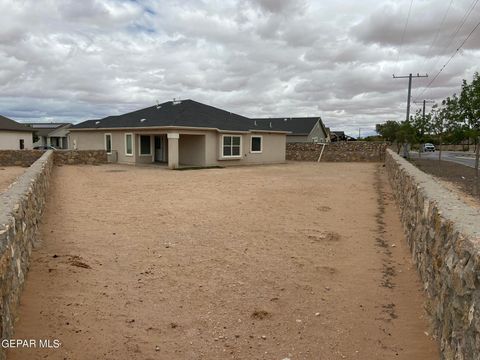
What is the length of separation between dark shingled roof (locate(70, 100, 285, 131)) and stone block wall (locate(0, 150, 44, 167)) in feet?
15.1

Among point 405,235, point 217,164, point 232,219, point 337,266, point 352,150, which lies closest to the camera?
point 337,266

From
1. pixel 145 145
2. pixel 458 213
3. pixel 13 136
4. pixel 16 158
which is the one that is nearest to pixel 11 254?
pixel 458 213

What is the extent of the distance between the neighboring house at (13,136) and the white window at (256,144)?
78.4 ft

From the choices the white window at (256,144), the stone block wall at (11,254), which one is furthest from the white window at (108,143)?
the stone block wall at (11,254)

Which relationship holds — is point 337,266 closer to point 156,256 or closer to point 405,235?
point 405,235

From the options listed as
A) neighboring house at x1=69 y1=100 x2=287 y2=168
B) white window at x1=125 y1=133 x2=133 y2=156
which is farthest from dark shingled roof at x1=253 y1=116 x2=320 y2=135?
white window at x1=125 y1=133 x2=133 y2=156

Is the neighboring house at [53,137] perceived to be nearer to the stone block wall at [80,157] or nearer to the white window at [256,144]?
the stone block wall at [80,157]

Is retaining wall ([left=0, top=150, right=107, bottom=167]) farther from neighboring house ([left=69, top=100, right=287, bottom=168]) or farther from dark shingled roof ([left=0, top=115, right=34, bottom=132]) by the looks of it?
dark shingled roof ([left=0, top=115, right=34, bottom=132])

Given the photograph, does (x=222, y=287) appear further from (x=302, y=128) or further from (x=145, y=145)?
(x=302, y=128)

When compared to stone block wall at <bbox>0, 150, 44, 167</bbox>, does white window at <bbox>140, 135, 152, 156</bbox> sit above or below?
above

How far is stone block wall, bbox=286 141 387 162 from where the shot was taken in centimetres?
3042

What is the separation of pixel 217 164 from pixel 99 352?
65.1 ft

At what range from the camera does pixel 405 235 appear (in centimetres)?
672

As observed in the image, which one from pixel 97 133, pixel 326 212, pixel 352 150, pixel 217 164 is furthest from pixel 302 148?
pixel 326 212
